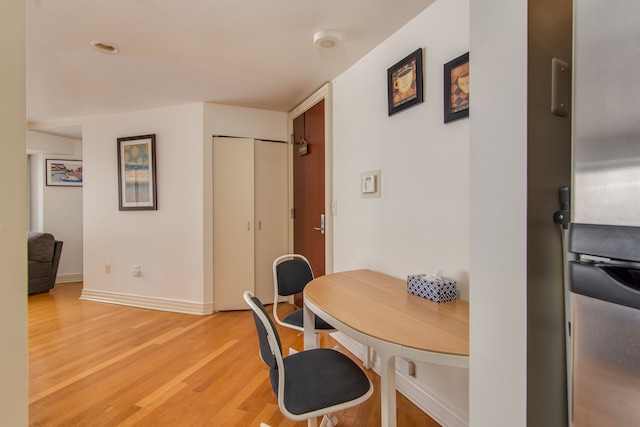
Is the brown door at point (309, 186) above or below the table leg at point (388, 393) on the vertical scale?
above

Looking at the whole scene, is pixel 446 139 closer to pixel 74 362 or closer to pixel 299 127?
pixel 299 127

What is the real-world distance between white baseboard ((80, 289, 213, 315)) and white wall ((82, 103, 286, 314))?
0.4 inches

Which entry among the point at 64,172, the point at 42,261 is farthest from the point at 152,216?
the point at 64,172

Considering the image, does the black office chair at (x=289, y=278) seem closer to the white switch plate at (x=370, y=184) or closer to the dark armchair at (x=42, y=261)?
the white switch plate at (x=370, y=184)

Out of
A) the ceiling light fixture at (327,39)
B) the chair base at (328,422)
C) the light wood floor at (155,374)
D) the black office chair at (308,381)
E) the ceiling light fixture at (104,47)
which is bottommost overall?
the light wood floor at (155,374)

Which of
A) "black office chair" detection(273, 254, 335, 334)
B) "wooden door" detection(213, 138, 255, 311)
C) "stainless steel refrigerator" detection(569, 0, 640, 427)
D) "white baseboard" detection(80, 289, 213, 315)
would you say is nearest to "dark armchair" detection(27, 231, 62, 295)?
"white baseboard" detection(80, 289, 213, 315)

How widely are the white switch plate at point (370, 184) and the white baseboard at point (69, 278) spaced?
4.99 meters

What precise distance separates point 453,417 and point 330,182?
184 cm

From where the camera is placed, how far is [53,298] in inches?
148

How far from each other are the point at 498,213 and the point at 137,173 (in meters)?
3.84

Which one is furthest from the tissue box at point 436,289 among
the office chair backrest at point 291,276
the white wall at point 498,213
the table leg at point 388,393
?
the office chair backrest at point 291,276

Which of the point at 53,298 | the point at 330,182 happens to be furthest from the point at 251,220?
the point at 53,298

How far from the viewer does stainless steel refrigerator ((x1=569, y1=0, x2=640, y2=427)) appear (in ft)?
1.48

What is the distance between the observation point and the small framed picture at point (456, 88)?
1397 mm
